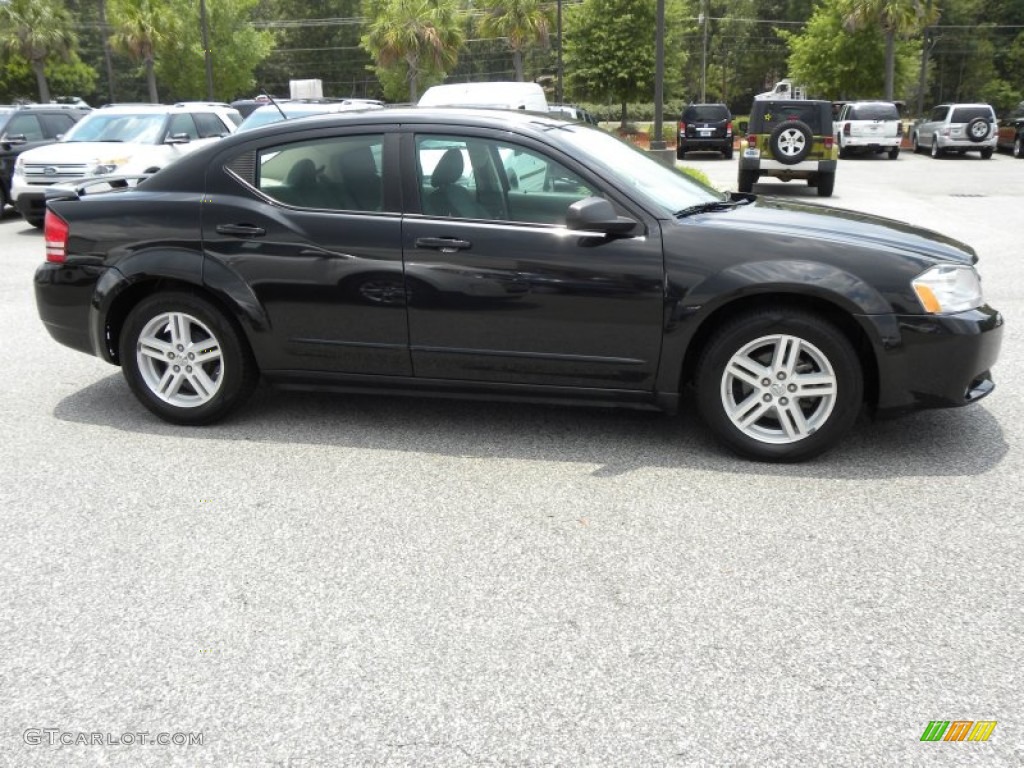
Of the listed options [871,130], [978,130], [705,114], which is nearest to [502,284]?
[705,114]

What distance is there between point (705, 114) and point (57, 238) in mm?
27135

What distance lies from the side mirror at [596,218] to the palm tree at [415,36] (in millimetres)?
44364

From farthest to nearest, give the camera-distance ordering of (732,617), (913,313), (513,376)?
(513,376) → (913,313) → (732,617)

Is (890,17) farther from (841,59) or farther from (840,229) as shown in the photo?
(840,229)

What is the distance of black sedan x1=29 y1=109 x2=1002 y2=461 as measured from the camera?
455 centimetres

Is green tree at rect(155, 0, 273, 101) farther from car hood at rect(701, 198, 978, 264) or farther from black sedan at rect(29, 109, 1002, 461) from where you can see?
car hood at rect(701, 198, 978, 264)

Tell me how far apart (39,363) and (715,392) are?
15.8 ft

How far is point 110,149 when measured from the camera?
14094mm

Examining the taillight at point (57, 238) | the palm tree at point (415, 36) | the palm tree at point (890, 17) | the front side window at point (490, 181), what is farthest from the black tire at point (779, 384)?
the palm tree at point (415, 36)

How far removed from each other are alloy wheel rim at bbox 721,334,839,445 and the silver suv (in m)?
28.4

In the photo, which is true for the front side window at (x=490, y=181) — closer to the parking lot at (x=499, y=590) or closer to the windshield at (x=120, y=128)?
the parking lot at (x=499, y=590)

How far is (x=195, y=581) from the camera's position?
360cm

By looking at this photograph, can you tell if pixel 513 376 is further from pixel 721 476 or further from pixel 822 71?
pixel 822 71

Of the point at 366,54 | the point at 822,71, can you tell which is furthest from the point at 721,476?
the point at 366,54
